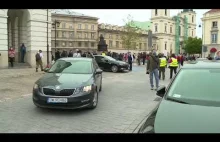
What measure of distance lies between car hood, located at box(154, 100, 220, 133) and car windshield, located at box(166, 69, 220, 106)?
28 cm

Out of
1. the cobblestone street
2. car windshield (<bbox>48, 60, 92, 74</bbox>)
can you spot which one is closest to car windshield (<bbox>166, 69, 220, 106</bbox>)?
the cobblestone street

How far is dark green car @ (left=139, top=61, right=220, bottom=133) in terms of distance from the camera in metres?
3.44

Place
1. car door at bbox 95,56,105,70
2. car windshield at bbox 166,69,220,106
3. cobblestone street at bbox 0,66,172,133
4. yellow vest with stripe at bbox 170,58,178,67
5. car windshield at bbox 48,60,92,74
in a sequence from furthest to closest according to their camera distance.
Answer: car door at bbox 95,56,105,70
yellow vest with stripe at bbox 170,58,178,67
car windshield at bbox 48,60,92,74
cobblestone street at bbox 0,66,172,133
car windshield at bbox 166,69,220,106

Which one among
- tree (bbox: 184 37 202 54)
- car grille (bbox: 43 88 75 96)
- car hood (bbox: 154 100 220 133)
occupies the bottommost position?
car grille (bbox: 43 88 75 96)

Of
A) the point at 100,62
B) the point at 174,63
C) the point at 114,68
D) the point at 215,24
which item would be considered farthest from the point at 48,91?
the point at 215,24

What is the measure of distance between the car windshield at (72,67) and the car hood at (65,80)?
1.47 feet

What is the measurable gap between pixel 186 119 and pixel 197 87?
4.42 feet

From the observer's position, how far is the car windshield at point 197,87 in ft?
14.6

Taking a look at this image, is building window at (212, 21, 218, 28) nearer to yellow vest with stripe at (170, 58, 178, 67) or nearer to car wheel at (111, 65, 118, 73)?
car wheel at (111, 65, 118, 73)

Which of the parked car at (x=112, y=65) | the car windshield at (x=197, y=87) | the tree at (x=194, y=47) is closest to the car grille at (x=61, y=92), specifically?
the car windshield at (x=197, y=87)

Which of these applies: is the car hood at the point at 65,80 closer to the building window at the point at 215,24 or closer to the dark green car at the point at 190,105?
the dark green car at the point at 190,105

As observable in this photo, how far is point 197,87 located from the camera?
15.9 ft

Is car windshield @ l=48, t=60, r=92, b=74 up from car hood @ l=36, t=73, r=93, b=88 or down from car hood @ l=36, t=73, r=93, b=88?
up

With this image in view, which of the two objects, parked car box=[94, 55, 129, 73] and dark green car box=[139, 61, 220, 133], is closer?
dark green car box=[139, 61, 220, 133]
